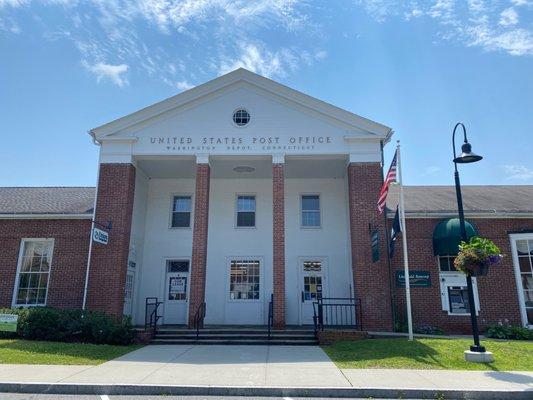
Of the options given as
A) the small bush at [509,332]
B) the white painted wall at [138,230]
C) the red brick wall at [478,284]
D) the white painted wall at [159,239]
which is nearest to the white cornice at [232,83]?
the white painted wall at [138,230]

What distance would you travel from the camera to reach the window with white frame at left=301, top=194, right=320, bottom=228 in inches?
744

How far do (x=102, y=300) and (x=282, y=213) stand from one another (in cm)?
711

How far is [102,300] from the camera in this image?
50.5 feet

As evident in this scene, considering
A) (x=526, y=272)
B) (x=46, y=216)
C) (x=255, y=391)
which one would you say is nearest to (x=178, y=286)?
(x=46, y=216)

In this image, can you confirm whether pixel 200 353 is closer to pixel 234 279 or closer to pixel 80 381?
pixel 80 381

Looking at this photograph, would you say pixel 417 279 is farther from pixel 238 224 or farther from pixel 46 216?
pixel 46 216

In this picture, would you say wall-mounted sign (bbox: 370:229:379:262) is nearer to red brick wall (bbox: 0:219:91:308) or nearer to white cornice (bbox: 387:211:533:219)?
white cornice (bbox: 387:211:533:219)

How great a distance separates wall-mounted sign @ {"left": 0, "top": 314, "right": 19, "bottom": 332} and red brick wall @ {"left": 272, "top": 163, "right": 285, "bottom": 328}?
831 centimetres

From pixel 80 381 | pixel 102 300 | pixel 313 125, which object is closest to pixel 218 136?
pixel 313 125

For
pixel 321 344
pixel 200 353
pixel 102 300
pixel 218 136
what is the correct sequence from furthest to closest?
pixel 218 136
pixel 102 300
pixel 321 344
pixel 200 353

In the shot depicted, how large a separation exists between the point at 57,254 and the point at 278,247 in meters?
8.59

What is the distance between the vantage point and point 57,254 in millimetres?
16812

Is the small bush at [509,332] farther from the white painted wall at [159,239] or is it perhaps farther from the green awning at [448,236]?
the white painted wall at [159,239]

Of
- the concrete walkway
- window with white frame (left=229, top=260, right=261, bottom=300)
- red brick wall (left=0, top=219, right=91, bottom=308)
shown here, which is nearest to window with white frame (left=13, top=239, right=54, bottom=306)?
red brick wall (left=0, top=219, right=91, bottom=308)
